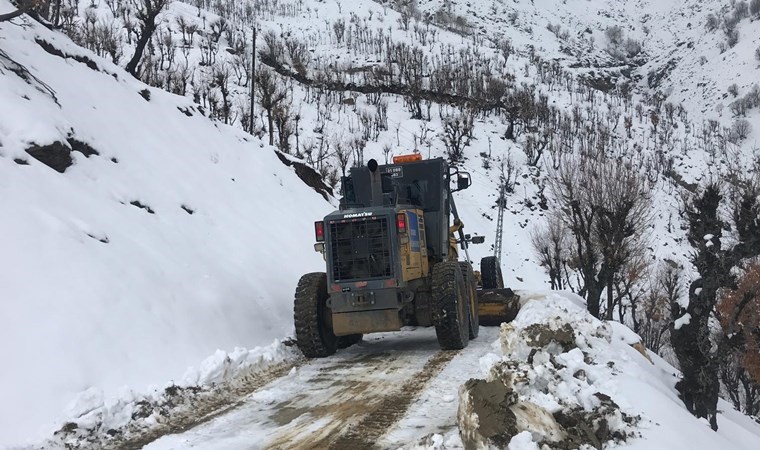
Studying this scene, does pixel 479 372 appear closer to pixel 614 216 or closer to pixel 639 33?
pixel 614 216

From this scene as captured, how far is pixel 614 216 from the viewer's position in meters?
18.1

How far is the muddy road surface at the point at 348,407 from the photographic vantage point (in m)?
4.52

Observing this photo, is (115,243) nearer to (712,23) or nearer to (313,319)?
(313,319)

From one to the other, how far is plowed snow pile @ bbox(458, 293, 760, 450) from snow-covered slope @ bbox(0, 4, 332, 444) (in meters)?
3.64

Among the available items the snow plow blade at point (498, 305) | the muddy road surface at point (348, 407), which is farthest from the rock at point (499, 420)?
the snow plow blade at point (498, 305)

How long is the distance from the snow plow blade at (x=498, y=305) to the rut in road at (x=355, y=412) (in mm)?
4104

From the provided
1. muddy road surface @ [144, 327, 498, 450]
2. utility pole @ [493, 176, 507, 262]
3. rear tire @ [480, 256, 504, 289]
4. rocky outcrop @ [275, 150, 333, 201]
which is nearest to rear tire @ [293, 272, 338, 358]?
muddy road surface @ [144, 327, 498, 450]

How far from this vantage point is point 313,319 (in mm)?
7996

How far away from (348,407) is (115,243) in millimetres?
4844

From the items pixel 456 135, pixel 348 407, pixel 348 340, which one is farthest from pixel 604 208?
pixel 456 135

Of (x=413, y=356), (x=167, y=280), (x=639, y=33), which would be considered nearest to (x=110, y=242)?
(x=167, y=280)

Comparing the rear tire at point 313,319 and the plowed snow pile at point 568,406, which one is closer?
the plowed snow pile at point 568,406

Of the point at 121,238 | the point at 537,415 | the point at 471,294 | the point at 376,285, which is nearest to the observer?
the point at 537,415

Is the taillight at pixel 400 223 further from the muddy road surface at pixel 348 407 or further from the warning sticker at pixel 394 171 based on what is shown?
the muddy road surface at pixel 348 407
